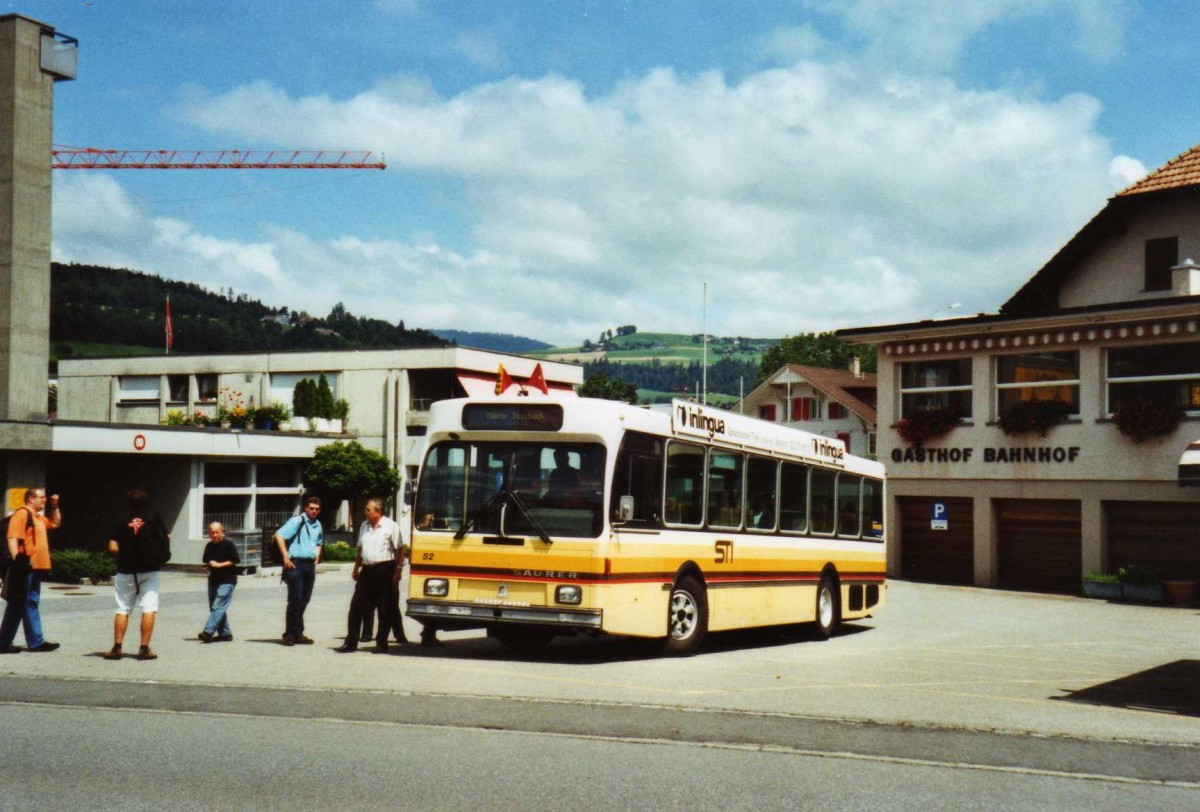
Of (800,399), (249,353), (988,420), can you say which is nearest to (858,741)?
(988,420)

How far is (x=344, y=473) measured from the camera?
1735 inches

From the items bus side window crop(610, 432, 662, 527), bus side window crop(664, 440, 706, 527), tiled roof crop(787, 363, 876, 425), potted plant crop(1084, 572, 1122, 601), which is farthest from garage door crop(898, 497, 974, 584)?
tiled roof crop(787, 363, 876, 425)

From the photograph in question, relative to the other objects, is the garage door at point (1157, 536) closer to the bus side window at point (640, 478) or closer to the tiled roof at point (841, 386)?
the bus side window at point (640, 478)

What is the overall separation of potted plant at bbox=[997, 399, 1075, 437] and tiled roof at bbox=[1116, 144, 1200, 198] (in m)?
7.05

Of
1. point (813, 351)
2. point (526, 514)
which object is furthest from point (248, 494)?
point (813, 351)

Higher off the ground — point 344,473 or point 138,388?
point 138,388

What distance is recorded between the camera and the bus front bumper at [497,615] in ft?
45.4

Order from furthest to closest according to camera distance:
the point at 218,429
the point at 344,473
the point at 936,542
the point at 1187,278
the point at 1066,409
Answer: the point at 344,473 → the point at 218,429 → the point at 936,542 → the point at 1187,278 → the point at 1066,409

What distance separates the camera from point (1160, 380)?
31031 mm

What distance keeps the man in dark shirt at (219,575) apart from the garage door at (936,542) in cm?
2379

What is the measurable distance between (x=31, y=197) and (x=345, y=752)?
24.2 meters

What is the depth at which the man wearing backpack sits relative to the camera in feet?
45.9

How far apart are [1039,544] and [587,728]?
26.7m

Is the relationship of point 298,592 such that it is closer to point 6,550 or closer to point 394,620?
point 394,620
